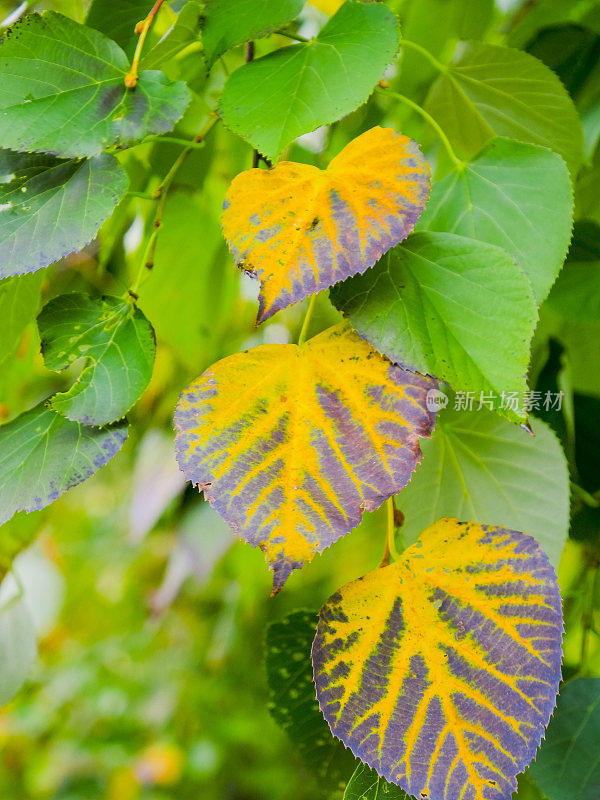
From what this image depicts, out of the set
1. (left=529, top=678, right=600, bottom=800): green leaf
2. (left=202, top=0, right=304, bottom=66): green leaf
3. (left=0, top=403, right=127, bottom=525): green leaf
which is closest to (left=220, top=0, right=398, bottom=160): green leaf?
(left=202, top=0, right=304, bottom=66): green leaf

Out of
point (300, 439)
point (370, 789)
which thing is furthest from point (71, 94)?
point (370, 789)

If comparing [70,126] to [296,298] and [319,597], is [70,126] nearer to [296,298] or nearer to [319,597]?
[296,298]

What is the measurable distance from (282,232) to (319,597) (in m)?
0.35

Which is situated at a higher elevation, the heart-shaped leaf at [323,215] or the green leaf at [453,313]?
the heart-shaped leaf at [323,215]

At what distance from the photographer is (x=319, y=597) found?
0.51 meters

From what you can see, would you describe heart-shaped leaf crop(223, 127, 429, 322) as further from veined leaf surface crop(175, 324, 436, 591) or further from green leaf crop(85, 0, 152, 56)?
green leaf crop(85, 0, 152, 56)

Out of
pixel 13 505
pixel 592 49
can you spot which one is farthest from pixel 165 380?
pixel 592 49

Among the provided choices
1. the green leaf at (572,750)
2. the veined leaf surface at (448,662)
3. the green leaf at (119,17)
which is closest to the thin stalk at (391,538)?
the veined leaf surface at (448,662)

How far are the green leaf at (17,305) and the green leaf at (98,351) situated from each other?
5cm

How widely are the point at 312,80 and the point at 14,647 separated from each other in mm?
304

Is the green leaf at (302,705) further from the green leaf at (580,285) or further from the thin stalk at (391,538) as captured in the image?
the green leaf at (580,285)

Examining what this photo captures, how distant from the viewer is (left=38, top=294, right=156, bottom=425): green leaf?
0.80 feet

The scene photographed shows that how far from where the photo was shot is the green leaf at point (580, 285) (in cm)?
37

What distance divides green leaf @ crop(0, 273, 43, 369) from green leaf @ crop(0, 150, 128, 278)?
58 millimetres
